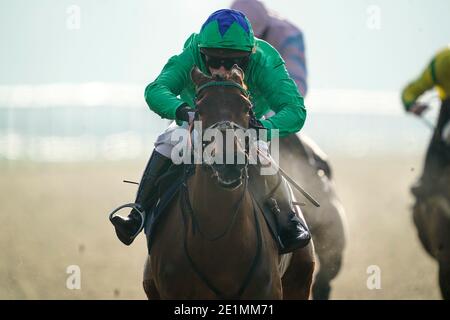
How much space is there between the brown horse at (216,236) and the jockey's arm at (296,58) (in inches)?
131

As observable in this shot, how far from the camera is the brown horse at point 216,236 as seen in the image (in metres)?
5.08

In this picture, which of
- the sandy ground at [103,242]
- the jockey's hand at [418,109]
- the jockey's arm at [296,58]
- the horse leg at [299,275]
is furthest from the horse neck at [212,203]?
the jockey's arm at [296,58]

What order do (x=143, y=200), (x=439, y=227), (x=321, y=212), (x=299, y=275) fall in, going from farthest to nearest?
(x=321, y=212) < (x=439, y=227) < (x=299, y=275) < (x=143, y=200)

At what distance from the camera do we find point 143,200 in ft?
20.1

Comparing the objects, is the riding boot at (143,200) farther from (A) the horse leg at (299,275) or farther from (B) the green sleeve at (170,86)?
(A) the horse leg at (299,275)

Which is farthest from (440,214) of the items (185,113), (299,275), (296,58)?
(296,58)

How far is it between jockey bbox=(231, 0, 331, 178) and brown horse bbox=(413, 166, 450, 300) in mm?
1795

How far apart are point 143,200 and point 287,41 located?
354 cm

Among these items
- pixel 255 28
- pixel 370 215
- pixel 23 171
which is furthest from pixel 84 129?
pixel 255 28

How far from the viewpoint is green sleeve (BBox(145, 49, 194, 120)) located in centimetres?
564

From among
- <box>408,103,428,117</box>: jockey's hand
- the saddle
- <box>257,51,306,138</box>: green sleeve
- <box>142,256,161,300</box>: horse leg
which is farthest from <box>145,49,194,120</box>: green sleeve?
<box>408,103,428,117</box>: jockey's hand

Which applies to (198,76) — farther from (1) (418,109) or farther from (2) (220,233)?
(1) (418,109)
